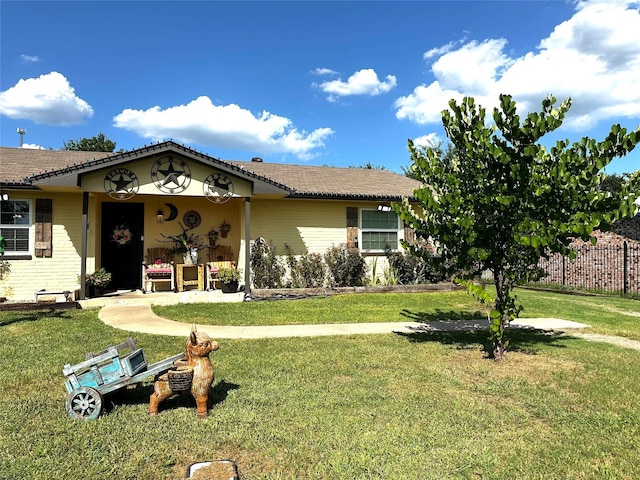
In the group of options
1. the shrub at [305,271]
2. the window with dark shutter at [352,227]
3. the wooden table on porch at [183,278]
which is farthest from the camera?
the window with dark shutter at [352,227]

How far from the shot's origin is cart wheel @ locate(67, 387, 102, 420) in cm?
384

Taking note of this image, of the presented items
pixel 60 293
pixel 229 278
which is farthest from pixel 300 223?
pixel 60 293

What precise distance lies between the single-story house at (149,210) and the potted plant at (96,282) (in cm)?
30

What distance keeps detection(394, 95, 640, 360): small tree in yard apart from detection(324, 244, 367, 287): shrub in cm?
646

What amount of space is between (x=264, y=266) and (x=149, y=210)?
3.74m

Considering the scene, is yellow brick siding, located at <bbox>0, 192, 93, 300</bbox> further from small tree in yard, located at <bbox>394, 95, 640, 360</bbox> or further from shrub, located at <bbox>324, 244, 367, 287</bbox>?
small tree in yard, located at <bbox>394, 95, 640, 360</bbox>

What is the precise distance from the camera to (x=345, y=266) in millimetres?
12688

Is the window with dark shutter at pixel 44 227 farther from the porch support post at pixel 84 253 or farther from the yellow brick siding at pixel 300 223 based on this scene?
Answer: the yellow brick siding at pixel 300 223

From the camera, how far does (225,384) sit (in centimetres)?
478

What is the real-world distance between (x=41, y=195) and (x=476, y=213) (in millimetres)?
10586

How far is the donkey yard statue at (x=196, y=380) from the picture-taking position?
154 inches

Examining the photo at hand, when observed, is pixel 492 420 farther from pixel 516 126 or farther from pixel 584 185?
pixel 516 126

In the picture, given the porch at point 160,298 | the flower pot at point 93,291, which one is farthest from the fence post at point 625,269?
the flower pot at point 93,291

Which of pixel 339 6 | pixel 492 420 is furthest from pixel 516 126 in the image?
pixel 339 6
